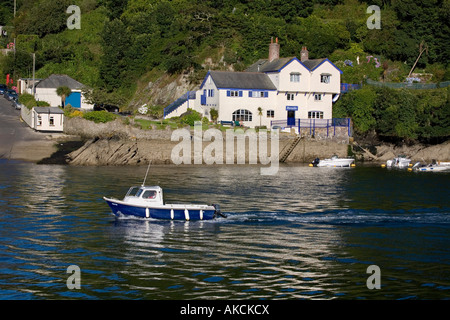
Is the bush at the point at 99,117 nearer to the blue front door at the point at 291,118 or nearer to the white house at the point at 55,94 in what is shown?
the white house at the point at 55,94

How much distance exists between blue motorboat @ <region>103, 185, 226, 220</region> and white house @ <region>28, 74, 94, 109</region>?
53.4 metres

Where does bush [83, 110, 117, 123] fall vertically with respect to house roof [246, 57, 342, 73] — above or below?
below

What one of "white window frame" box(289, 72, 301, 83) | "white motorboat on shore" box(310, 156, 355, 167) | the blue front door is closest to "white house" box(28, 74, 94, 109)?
the blue front door

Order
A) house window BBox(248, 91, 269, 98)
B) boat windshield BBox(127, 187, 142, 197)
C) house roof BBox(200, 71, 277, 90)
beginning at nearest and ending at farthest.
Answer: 1. boat windshield BBox(127, 187, 142, 197)
2. house roof BBox(200, 71, 277, 90)
3. house window BBox(248, 91, 269, 98)

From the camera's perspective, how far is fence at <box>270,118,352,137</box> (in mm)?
81188

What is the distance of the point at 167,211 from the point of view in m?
38.6

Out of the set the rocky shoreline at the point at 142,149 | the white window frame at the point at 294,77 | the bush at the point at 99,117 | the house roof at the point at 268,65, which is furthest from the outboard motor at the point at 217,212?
the white window frame at the point at 294,77

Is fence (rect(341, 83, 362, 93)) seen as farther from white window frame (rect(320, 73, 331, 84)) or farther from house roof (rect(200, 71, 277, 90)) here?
house roof (rect(200, 71, 277, 90))

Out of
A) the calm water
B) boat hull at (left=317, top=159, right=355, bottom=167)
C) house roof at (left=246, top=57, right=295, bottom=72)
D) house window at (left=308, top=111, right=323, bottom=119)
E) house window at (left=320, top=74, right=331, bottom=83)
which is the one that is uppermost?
house roof at (left=246, top=57, right=295, bottom=72)

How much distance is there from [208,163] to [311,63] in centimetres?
2424

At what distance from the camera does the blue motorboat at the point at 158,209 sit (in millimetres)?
38469

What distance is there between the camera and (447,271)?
28.5m

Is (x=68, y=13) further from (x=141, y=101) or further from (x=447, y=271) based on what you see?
(x=447, y=271)
